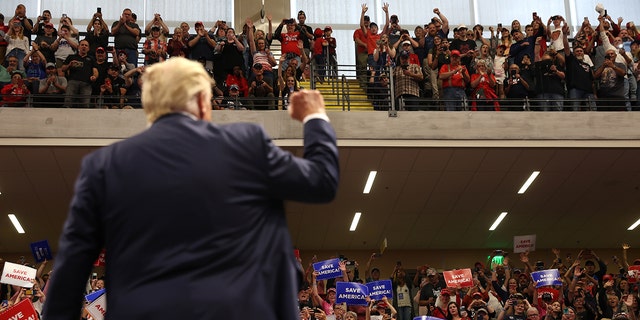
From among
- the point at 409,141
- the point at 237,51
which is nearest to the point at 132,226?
the point at 409,141

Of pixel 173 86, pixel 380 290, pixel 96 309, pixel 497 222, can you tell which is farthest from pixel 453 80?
pixel 173 86

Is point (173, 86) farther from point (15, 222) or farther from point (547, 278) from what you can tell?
point (15, 222)

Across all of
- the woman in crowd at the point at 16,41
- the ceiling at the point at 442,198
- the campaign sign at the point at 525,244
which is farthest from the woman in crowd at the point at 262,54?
the campaign sign at the point at 525,244

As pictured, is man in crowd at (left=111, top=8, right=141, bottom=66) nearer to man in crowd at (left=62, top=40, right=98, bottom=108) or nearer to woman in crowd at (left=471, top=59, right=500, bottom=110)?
man in crowd at (left=62, top=40, right=98, bottom=108)

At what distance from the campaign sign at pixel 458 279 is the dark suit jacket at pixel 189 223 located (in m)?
10.1

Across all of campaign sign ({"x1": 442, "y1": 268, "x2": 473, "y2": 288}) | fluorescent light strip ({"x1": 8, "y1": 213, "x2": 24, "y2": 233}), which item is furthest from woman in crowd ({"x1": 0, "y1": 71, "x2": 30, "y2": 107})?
campaign sign ({"x1": 442, "y1": 268, "x2": 473, "y2": 288})

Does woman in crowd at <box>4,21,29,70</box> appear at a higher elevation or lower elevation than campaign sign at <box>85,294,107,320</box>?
higher

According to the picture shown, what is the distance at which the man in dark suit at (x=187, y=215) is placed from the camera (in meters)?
1.99

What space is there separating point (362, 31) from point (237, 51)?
2332mm

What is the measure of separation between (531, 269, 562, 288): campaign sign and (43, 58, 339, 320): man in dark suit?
10288 mm

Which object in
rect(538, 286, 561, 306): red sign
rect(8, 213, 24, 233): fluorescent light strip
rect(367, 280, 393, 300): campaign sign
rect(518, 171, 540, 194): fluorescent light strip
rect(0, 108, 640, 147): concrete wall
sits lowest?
rect(538, 286, 561, 306): red sign

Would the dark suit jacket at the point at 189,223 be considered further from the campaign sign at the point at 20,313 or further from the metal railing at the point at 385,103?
the metal railing at the point at 385,103

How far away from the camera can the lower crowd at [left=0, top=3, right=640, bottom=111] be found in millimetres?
13406

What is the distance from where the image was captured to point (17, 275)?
1090 cm
